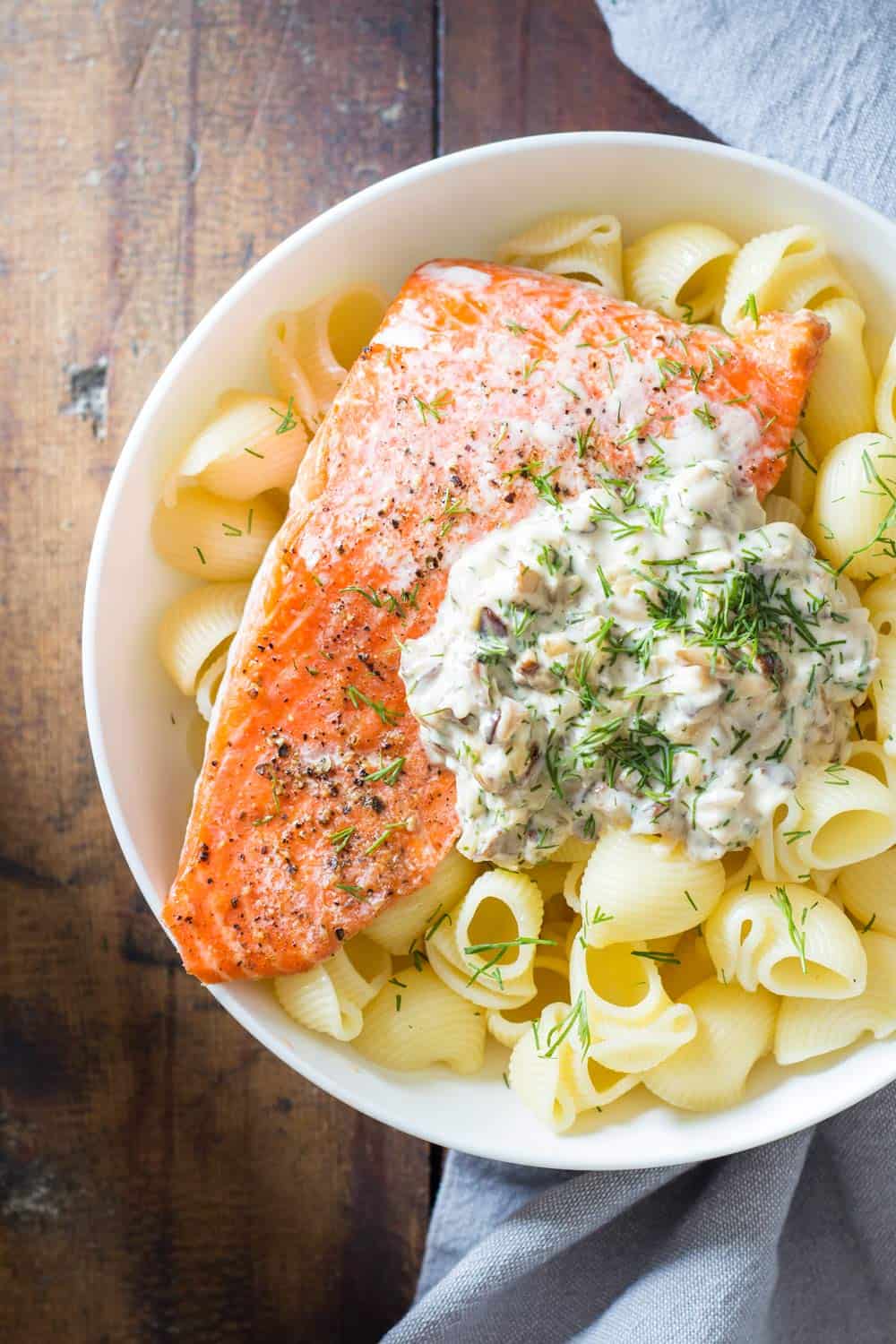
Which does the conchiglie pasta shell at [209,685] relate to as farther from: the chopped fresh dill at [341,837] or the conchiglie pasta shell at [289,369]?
the conchiglie pasta shell at [289,369]

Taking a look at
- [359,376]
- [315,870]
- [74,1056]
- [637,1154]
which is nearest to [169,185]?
[359,376]

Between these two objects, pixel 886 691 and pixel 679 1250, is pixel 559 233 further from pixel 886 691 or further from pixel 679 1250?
pixel 679 1250

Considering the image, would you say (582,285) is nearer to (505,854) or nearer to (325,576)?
(325,576)

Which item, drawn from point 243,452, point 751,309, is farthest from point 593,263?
point 243,452

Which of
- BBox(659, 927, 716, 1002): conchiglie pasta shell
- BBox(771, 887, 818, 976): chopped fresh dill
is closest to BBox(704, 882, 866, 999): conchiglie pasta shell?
BBox(771, 887, 818, 976): chopped fresh dill

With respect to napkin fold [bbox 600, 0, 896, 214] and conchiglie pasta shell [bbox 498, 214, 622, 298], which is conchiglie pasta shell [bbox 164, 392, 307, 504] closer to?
conchiglie pasta shell [bbox 498, 214, 622, 298]

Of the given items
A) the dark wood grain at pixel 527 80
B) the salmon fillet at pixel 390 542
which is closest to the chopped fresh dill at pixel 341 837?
the salmon fillet at pixel 390 542
